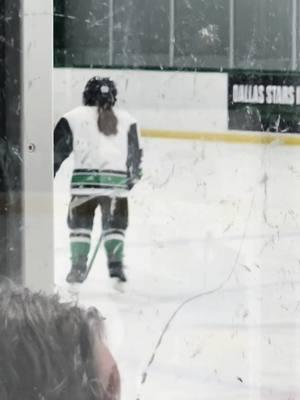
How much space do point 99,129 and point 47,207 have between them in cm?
16

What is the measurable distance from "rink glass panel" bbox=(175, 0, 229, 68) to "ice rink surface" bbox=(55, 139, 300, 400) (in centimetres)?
15

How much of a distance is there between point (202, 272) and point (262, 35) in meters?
0.44

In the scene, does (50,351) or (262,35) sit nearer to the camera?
(50,351)

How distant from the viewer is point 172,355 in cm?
156

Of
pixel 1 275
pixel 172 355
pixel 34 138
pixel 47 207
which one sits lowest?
pixel 172 355

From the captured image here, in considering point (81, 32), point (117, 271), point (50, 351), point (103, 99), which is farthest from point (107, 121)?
point (50, 351)

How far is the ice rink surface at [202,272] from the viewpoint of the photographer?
154 centimetres

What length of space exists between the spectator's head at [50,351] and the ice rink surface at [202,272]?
32 mm

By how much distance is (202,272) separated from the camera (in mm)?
1571

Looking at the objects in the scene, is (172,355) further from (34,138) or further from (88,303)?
(34,138)

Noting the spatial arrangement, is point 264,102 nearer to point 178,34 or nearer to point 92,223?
point 178,34

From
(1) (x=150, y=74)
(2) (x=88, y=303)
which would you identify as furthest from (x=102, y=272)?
(1) (x=150, y=74)

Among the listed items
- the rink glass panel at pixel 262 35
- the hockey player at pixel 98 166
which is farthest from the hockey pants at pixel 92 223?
the rink glass panel at pixel 262 35

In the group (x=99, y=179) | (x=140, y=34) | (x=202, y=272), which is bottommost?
(x=202, y=272)
